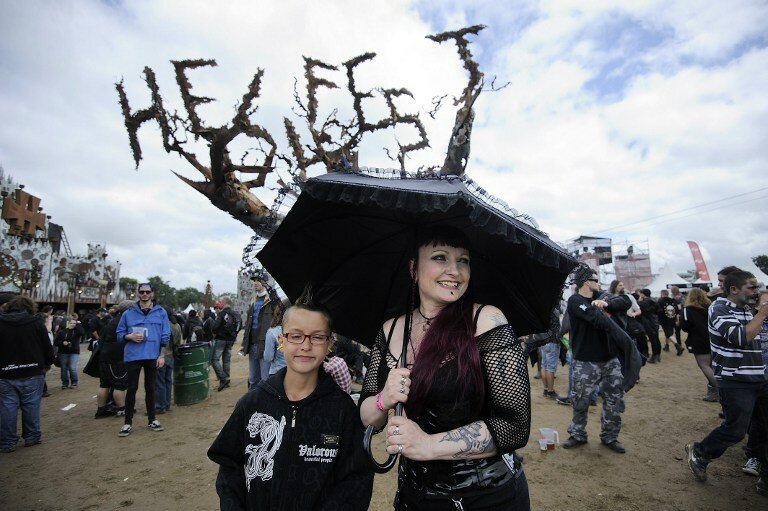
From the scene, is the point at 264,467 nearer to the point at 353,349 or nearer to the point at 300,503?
the point at 300,503

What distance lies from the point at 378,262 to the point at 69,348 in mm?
11173

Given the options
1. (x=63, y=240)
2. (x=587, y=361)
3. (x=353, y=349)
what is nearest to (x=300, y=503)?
(x=587, y=361)

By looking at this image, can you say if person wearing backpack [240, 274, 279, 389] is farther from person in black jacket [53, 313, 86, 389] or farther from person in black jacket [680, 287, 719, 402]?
person in black jacket [680, 287, 719, 402]

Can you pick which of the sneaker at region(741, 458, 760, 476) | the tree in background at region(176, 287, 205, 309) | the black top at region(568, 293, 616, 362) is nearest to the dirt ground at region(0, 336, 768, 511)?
the sneaker at region(741, 458, 760, 476)

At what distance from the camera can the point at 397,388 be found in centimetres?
143

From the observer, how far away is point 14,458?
5105mm

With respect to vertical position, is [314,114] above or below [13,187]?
below

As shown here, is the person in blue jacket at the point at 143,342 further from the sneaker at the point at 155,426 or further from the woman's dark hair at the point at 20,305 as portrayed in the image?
the woman's dark hair at the point at 20,305

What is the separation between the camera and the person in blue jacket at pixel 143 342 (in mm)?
5781

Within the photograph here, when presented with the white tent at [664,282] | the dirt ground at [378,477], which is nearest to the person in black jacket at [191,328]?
the dirt ground at [378,477]

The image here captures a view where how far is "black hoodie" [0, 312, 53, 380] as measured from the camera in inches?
205

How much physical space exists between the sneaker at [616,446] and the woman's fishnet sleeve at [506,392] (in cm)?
458

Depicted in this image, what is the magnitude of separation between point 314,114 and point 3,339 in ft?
26.1

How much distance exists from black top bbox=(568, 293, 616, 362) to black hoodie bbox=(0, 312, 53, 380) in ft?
25.7
